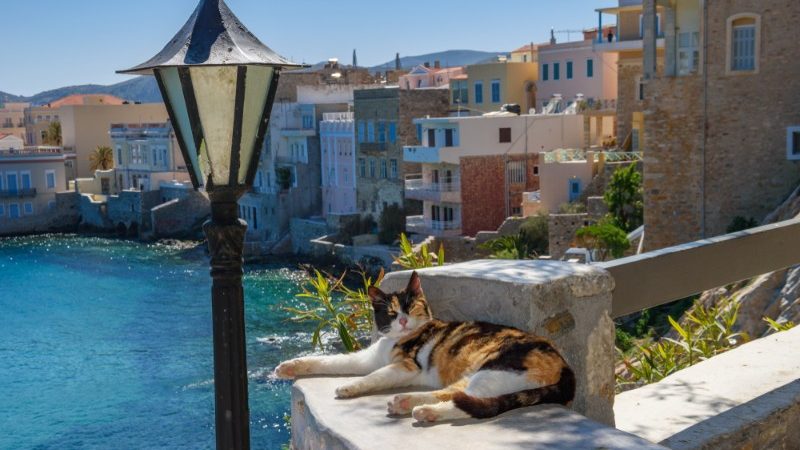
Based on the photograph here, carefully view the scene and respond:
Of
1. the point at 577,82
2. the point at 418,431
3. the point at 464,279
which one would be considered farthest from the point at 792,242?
the point at 577,82

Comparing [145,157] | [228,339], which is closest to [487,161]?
[145,157]

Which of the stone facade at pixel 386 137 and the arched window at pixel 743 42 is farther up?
the arched window at pixel 743 42

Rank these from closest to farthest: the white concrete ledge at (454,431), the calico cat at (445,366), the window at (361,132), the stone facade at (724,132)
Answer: the white concrete ledge at (454,431) < the calico cat at (445,366) < the stone facade at (724,132) < the window at (361,132)

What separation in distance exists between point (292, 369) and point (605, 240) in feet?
71.5

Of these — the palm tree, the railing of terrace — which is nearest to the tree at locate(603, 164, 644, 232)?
the railing of terrace

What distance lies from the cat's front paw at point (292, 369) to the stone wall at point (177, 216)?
52998mm

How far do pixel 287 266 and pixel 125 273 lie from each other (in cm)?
674

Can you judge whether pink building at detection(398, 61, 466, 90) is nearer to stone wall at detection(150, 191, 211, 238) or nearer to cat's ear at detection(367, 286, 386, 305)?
stone wall at detection(150, 191, 211, 238)

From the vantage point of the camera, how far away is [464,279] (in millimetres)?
3992

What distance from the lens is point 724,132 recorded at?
18891 millimetres

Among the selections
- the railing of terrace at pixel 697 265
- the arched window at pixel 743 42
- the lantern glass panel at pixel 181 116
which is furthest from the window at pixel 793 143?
the lantern glass panel at pixel 181 116

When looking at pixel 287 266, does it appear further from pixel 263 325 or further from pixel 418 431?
pixel 418 431

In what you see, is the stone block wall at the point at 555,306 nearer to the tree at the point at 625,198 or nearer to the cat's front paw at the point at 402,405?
the cat's front paw at the point at 402,405

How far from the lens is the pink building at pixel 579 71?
41688 millimetres
